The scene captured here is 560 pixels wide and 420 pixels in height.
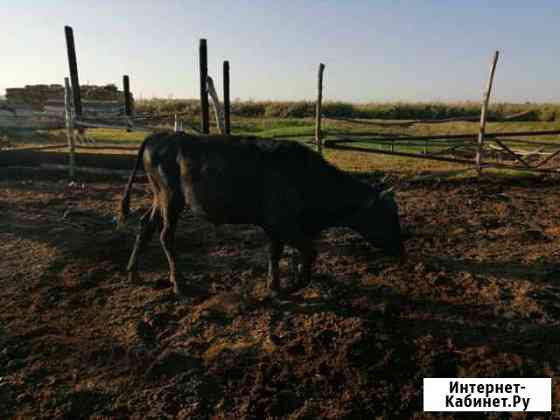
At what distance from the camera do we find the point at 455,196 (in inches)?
404

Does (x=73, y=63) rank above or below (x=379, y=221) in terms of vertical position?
above

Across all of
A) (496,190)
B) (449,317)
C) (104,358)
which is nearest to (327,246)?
(449,317)

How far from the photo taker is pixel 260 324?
479 cm

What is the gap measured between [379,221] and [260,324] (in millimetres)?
1834

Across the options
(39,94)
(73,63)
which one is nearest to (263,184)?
(73,63)

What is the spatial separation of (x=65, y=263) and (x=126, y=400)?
3.51 meters

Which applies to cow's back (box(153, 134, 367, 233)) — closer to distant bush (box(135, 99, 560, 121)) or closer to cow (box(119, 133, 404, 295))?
cow (box(119, 133, 404, 295))

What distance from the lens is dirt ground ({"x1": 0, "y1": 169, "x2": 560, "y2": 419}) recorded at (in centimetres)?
366

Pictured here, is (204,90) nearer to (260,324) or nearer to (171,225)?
(171,225)

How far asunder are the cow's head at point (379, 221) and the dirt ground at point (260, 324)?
0.58 metres

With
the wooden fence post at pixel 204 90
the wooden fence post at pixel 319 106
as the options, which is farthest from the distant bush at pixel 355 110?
the wooden fence post at pixel 319 106

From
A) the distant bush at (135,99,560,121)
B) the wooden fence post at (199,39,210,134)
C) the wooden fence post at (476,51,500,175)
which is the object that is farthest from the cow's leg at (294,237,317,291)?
the distant bush at (135,99,560,121)

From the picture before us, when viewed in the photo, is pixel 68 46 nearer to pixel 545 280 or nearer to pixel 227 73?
pixel 227 73

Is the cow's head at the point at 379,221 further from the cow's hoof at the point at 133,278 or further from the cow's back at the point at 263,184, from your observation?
the cow's hoof at the point at 133,278
